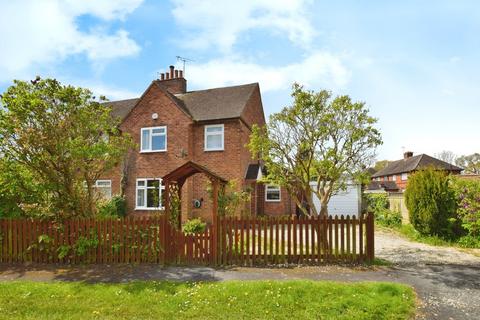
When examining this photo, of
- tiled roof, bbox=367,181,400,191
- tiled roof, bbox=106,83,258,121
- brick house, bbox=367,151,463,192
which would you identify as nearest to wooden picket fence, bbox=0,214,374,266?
tiled roof, bbox=106,83,258,121

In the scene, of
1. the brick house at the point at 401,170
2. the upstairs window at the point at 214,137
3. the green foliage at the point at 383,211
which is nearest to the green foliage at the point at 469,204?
the green foliage at the point at 383,211

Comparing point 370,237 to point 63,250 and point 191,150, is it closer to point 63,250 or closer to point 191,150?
point 63,250

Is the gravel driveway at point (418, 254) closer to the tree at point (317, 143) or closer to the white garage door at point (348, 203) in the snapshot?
the tree at point (317, 143)

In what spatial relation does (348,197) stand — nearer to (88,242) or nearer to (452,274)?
(452,274)

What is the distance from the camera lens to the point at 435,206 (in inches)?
481

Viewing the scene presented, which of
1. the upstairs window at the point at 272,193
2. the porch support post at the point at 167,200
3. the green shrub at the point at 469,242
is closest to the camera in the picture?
the porch support post at the point at 167,200

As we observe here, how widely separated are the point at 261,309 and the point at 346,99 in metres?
6.19

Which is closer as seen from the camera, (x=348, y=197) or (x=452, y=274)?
(x=452, y=274)

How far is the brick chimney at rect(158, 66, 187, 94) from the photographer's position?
73.8 feet

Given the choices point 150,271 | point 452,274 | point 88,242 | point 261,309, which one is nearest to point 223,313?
point 261,309

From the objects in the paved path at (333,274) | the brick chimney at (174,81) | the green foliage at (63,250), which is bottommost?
the paved path at (333,274)

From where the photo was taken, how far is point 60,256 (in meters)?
8.25

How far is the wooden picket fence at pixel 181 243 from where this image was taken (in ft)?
27.3

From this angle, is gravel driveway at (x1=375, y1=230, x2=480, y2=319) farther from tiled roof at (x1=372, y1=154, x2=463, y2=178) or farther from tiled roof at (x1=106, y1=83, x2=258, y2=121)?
tiled roof at (x1=372, y1=154, x2=463, y2=178)
